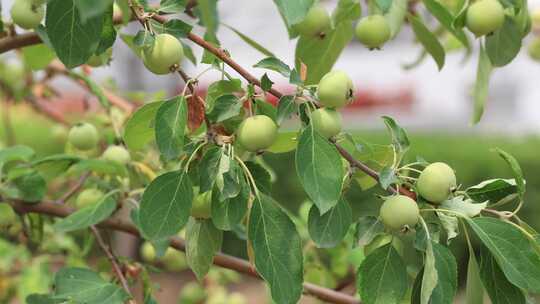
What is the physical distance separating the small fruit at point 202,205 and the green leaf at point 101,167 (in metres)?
0.44

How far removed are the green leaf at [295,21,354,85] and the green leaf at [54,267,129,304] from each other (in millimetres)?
407

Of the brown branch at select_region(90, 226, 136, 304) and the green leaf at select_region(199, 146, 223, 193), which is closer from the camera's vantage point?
the green leaf at select_region(199, 146, 223, 193)

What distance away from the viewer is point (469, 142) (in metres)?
6.50

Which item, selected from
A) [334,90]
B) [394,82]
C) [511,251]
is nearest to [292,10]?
[334,90]

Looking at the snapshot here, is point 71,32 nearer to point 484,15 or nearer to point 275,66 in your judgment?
point 275,66

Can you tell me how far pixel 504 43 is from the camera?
114cm

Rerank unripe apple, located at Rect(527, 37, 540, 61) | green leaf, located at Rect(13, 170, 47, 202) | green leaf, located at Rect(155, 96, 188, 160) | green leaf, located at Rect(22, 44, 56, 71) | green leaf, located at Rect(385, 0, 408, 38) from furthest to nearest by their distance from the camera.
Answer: unripe apple, located at Rect(527, 37, 540, 61), green leaf, located at Rect(22, 44, 56, 71), green leaf, located at Rect(13, 170, 47, 202), green leaf, located at Rect(385, 0, 408, 38), green leaf, located at Rect(155, 96, 188, 160)

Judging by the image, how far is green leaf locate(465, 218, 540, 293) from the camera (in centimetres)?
83

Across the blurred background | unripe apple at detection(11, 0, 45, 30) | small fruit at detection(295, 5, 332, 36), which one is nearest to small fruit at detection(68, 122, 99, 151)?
unripe apple at detection(11, 0, 45, 30)

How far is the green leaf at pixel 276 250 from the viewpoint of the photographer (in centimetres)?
82

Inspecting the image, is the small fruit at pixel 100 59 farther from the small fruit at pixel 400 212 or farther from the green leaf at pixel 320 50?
the small fruit at pixel 400 212

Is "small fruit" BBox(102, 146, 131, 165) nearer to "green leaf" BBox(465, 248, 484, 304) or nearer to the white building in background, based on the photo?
"green leaf" BBox(465, 248, 484, 304)

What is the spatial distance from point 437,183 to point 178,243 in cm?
53

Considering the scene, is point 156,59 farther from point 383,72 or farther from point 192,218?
point 383,72
